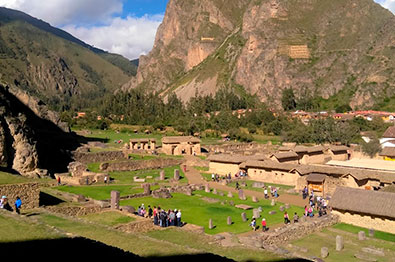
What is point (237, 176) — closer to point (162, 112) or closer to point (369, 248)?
point (369, 248)

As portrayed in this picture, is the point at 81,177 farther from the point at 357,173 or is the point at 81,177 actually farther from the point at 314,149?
the point at 314,149

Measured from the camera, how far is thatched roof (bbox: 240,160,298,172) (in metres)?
47.8

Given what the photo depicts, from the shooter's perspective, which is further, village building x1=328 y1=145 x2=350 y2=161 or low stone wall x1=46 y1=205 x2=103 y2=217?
village building x1=328 y1=145 x2=350 y2=161

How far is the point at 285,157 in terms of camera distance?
56.9 meters

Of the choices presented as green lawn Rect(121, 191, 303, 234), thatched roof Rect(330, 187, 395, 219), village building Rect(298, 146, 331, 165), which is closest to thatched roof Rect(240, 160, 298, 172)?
green lawn Rect(121, 191, 303, 234)

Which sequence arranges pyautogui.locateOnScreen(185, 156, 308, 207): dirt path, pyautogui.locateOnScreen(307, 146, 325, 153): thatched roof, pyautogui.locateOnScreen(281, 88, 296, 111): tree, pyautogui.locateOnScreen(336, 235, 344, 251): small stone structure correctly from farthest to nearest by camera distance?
pyautogui.locateOnScreen(281, 88, 296, 111): tree
pyautogui.locateOnScreen(307, 146, 325, 153): thatched roof
pyautogui.locateOnScreen(185, 156, 308, 207): dirt path
pyautogui.locateOnScreen(336, 235, 344, 251): small stone structure

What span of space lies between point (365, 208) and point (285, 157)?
2629cm

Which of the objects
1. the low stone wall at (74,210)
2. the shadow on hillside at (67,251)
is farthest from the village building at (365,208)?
the shadow on hillside at (67,251)

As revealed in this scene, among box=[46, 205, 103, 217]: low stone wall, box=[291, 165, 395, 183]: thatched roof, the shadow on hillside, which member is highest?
the shadow on hillside

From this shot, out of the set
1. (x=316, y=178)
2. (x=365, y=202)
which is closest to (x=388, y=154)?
(x=316, y=178)

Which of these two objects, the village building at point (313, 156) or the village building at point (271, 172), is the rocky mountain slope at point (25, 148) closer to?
the village building at point (271, 172)

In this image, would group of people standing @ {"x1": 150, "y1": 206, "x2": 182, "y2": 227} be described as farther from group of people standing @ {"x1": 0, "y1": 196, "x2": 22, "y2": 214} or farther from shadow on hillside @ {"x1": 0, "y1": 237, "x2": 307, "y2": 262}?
shadow on hillside @ {"x1": 0, "y1": 237, "x2": 307, "y2": 262}

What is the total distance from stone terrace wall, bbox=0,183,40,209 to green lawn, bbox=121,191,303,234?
10558 mm

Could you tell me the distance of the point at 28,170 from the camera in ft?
141
